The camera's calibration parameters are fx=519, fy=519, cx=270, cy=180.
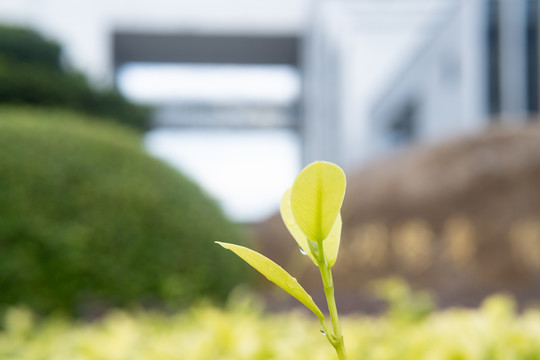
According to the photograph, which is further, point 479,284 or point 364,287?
point 364,287

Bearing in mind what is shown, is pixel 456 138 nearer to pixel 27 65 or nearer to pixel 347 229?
pixel 347 229

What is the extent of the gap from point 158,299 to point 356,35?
9939mm

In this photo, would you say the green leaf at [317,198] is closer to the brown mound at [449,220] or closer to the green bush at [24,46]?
the brown mound at [449,220]

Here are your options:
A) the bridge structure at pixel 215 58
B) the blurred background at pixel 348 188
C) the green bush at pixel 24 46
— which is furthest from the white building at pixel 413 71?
the green bush at pixel 24 46

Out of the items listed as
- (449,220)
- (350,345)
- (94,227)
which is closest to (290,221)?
(350,345)

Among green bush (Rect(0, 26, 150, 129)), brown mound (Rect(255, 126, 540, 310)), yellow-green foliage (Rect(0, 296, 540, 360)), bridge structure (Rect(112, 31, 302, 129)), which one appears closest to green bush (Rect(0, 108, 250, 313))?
yellow-green foliage (Rect(0, 296, 540, 360))

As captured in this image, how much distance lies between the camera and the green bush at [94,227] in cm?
252

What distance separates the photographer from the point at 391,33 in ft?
38.8

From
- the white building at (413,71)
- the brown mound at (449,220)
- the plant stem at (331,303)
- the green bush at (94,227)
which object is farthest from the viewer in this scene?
the white building at (413,71)

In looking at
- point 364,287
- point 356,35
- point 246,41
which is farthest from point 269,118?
point 364,287

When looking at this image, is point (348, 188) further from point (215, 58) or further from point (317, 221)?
point (215, 58)

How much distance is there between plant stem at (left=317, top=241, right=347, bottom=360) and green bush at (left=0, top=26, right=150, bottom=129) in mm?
5056

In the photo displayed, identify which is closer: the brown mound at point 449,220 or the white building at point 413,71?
the brown mound at point 449,220

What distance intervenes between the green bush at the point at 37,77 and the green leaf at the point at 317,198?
199 inches
